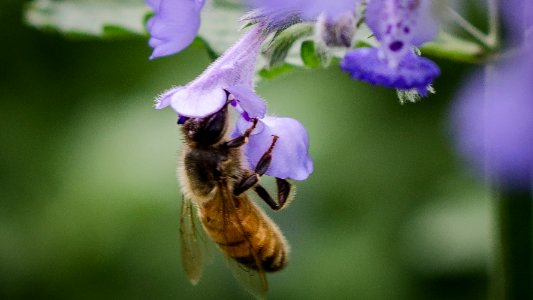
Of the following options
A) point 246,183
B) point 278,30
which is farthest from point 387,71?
point 246,183

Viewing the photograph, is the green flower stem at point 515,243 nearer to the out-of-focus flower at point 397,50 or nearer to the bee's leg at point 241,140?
the bee's leg at point 241,140

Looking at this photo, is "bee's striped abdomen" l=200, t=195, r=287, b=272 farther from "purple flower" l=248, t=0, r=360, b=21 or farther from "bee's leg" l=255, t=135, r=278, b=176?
"purple flower" l=248, t=0, r=360, b=21

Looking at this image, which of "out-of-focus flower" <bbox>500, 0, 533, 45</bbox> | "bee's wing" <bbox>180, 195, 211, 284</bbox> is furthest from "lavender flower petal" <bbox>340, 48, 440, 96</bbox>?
"bee's wing" <bbox>180, 195, 211, 284</bbox>

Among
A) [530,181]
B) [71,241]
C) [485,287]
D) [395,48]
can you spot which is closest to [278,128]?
[395,48]

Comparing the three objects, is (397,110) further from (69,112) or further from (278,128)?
(278,128)

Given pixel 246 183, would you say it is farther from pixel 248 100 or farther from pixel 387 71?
pixel 387 71

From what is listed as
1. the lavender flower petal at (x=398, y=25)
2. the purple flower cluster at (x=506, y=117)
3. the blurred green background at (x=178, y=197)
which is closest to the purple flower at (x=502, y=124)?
the purple flower cluster at (x=506, y=117)
